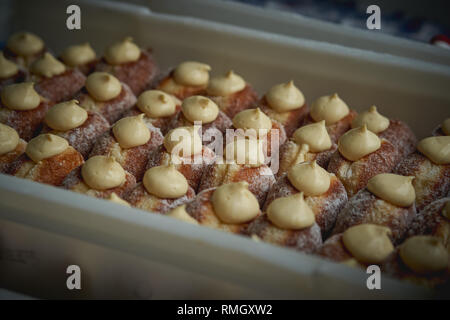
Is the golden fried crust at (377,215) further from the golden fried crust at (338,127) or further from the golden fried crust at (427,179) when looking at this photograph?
the golden fried crust at (338,127)

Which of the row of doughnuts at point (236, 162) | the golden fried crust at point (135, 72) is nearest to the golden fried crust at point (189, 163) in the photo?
the row of doughnuts at point (236, 162)

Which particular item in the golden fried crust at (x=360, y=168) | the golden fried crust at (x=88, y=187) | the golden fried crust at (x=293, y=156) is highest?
the golden fried crust at (x=293, y=156)


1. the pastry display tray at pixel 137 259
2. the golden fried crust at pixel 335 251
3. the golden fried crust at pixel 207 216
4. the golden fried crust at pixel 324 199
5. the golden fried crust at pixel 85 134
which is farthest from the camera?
the golden fried crust at pixel 85 134

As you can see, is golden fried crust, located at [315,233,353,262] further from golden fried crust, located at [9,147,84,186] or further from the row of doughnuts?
golden fried crust, located at [9,147,84,186]

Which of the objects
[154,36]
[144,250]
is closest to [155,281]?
[144,250]

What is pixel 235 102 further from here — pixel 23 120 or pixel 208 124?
pixel 23 120

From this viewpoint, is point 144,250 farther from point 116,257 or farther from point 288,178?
point 288,178

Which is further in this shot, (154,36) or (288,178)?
(154,36)
